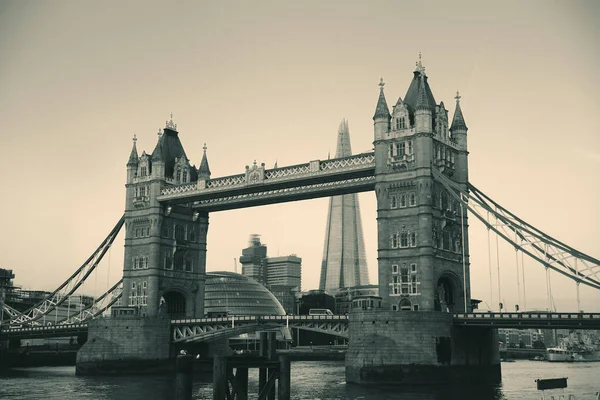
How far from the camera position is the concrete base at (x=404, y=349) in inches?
2849

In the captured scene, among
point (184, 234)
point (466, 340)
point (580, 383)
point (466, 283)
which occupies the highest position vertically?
point (184, 234)

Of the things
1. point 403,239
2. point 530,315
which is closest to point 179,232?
point 403,239

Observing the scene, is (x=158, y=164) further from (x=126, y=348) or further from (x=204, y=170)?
(x=126, y=348)

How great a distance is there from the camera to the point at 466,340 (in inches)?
3086

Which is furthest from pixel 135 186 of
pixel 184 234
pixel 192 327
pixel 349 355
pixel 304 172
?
pixel 349 355

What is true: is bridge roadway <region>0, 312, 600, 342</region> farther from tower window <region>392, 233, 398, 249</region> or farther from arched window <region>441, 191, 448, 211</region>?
arched window <region>441, 191, 448, 211</region>

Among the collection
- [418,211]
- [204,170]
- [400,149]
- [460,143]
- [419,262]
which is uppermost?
[204,170]

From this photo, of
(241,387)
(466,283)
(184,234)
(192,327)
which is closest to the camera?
(241,387)

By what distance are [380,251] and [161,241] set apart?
3571 cm

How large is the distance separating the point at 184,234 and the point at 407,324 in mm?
43787

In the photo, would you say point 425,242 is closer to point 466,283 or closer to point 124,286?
point 466,283

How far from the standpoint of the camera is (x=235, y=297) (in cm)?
17100

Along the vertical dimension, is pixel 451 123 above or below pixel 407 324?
above

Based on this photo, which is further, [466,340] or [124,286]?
[124,286]
